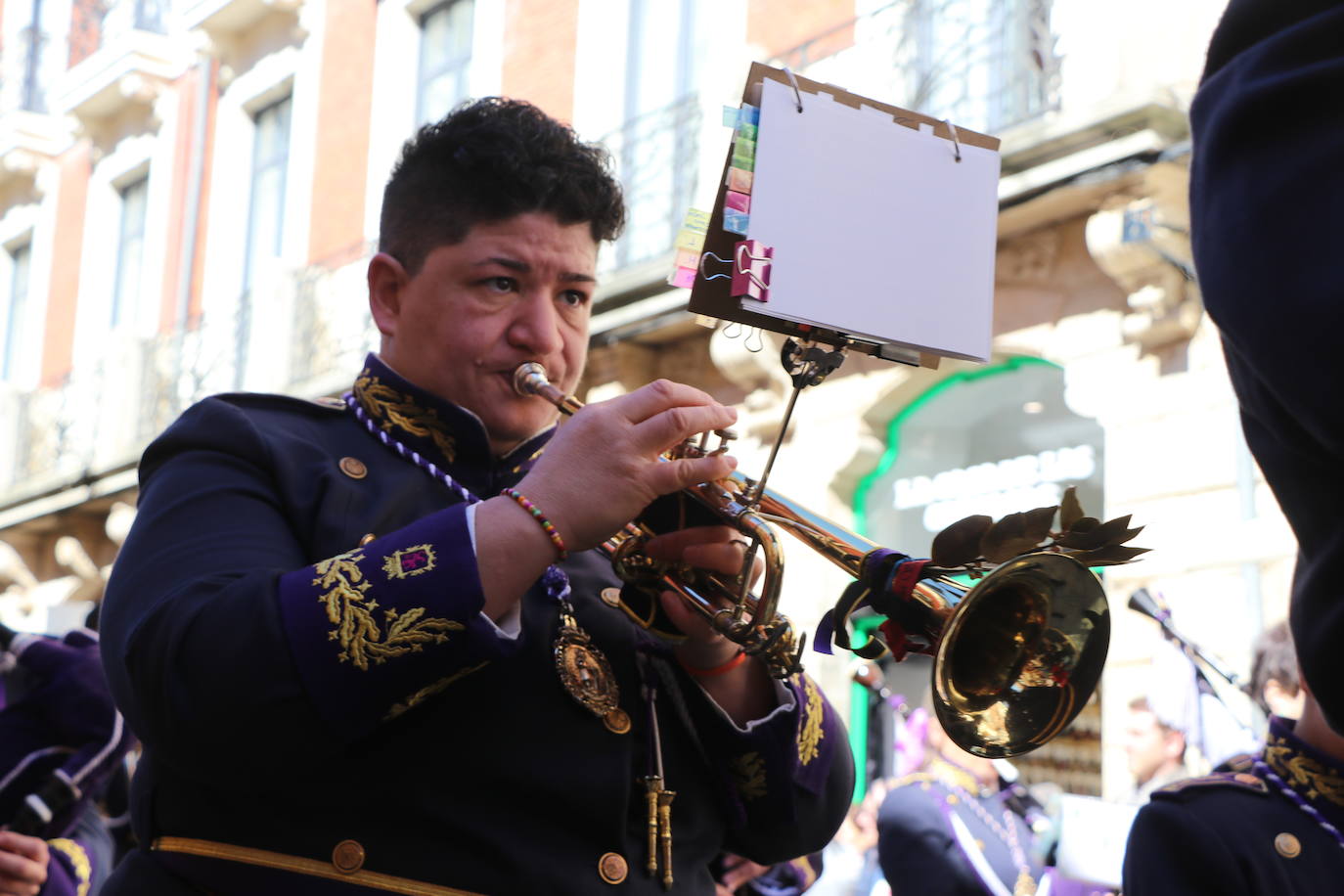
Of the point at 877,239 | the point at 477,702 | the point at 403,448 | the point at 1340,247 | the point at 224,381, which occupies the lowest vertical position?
the point at 477,702

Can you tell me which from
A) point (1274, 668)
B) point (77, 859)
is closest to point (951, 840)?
point (1274, 668)

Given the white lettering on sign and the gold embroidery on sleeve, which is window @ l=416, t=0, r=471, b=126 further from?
the gold embroidery on sleeve

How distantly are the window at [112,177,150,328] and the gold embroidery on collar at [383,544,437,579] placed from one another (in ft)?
56.9

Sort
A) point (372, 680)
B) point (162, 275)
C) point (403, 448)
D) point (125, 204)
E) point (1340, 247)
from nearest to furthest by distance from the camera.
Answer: point (1340, 247) < point (372, 680) < point (403, 448) < point (162, 275) < point (125, 204)

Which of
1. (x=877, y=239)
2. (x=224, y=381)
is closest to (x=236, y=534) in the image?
(x=877, y=239)

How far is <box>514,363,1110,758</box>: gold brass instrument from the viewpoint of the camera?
6.63 feet

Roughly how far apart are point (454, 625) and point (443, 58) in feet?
44.7

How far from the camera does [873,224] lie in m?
2.09

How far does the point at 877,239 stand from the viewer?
6.86 feet

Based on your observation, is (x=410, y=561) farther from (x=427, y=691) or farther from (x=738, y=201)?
(x=738, y=201)

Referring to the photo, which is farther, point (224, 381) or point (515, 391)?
point (224, 381)

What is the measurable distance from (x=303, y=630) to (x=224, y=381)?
14.1 m

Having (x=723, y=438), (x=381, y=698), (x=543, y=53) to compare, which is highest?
(x=543, y=53)

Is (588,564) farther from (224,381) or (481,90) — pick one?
(224,381)
